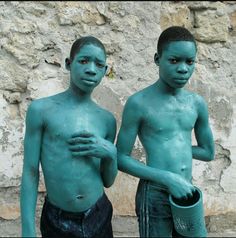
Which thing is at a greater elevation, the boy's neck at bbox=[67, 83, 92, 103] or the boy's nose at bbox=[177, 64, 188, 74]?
the boy's nose at bbox=[177, 64, 188, 74]

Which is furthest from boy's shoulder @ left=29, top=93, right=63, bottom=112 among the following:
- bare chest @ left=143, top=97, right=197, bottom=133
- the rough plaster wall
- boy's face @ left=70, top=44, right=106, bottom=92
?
the rough plaster wall

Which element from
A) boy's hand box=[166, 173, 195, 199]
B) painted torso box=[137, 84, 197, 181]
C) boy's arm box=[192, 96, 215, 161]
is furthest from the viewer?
boy's arm box=[192, 96, 215, 161]

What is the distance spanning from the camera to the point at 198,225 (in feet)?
5.80

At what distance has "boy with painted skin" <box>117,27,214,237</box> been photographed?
1.80 meters

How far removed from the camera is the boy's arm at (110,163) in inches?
70.6

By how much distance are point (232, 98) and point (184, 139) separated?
3.52ft

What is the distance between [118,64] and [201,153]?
3.01 ft

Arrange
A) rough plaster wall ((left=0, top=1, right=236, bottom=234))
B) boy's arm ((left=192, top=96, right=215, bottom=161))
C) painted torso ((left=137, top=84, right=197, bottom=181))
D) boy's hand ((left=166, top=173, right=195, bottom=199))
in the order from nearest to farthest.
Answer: boy's hand ((left=166, top=173, right=195, bottom=199)), painted torso ((left=137, top=84, right=197, bottom=181)), boy's arm ((left=192, top=96, right=215, bottom=161)), rough plaster wall ((left=0, top=1, right=236, bottom=234))

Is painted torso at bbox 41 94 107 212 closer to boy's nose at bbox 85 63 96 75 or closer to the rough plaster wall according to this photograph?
boy's nose at bbox 85 63 96 75

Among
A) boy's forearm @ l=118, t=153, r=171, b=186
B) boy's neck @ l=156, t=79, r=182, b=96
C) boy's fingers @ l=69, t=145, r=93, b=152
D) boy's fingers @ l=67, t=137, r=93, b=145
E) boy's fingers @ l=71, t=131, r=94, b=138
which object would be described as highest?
boy's neck @ l=156, t=79, r=182, b=96

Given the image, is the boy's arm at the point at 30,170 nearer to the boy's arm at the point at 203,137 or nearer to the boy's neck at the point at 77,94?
the boy's neck at the point at 77,94

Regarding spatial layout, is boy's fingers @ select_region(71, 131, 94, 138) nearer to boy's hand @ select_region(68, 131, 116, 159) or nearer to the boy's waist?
boy's hand @ select_region(68, 131, 116, 159)

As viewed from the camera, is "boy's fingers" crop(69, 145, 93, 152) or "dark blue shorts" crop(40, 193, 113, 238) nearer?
"boy's fingers" crop(69, 145, 93, 152)

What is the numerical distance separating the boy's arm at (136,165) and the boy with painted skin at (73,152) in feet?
0.17
